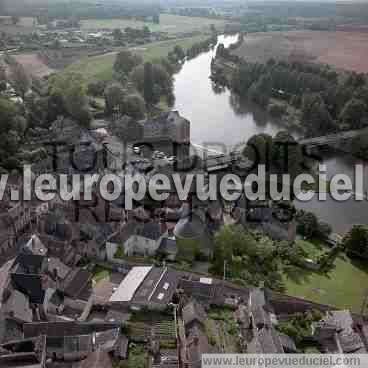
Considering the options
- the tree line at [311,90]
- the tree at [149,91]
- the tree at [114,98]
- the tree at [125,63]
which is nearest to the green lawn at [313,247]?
the tree line at [311,90]

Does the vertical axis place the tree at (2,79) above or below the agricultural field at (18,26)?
below

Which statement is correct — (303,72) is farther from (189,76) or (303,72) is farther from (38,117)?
(38,117)

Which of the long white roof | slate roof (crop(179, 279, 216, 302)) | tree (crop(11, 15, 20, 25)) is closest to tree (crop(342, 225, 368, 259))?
slate roof (crop(179, 279, 216, 302))

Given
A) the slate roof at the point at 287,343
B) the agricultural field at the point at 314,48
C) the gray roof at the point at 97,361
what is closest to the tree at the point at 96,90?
the agricultural field at the point at 314,48

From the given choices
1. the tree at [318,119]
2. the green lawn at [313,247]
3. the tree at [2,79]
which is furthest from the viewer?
the tree at [2,79]

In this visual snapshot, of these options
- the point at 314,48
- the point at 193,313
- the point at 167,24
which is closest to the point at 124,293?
the point at 193,313

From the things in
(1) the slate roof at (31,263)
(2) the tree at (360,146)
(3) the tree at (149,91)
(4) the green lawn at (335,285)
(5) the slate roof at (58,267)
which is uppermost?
(3) the tree at (149,91)

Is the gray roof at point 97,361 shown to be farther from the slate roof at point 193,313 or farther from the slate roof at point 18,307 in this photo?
the slate roof at point 193,313

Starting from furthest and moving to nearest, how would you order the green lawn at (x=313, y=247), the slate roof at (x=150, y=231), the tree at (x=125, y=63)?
1. the tree at (x=125, y=63)
2. the green lawn at (x=313, y=247)
3. the slate roof at (x=150, y=231)

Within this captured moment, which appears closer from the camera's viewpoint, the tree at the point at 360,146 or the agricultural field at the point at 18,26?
the tree at the point at 360,146
